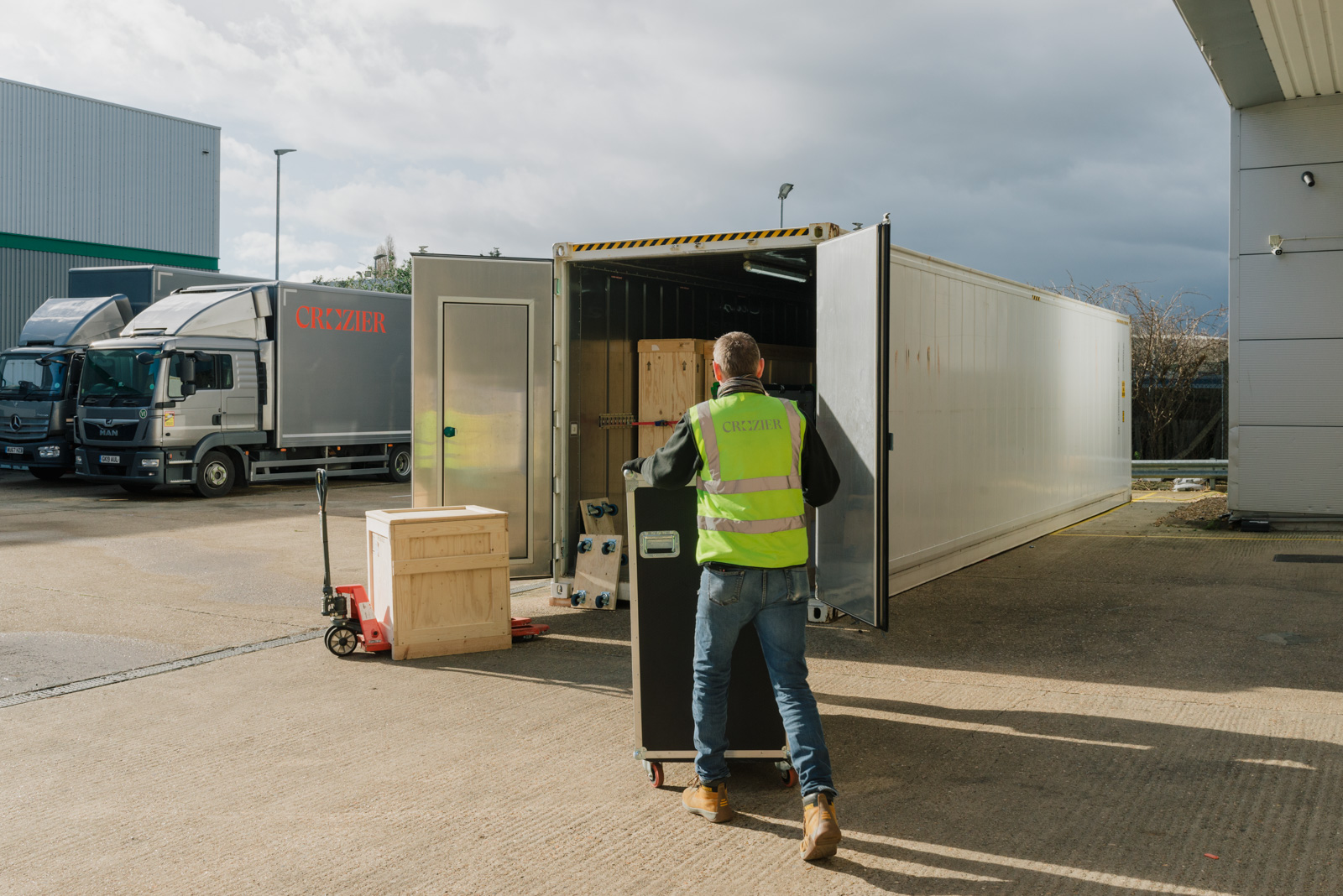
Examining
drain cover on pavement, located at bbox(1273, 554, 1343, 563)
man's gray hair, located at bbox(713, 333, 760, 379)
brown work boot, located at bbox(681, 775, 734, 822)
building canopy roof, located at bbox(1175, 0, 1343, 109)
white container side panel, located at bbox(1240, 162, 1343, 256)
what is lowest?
brown work boot, located at bbox(681, 775, 734, 822)

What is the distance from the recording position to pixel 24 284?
3092cm

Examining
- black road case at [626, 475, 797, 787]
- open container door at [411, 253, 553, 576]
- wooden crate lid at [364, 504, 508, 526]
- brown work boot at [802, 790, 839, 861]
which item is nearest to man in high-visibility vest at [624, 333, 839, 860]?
brown work boot at [802, 790, 839, 861]

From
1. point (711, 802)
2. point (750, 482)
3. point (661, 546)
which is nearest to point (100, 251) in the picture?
point (661, 546)

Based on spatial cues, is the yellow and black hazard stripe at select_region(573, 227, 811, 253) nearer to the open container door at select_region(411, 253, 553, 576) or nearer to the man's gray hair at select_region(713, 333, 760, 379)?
the open container door at select_region(411, 253, 553, 576)

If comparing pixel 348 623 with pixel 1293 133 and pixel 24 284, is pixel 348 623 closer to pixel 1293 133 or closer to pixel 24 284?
pixel 1293 133

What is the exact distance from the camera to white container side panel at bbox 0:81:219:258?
109ft

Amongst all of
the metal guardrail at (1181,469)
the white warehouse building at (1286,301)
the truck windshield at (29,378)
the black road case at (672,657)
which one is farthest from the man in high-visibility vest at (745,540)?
the truck windshield at (29,378)

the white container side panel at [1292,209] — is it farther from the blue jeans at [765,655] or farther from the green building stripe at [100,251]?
the green building stripe at [100,251]

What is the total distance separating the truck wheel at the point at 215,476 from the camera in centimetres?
1880

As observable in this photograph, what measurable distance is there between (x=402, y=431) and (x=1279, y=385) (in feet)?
49.6

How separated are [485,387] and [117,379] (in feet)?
38.0

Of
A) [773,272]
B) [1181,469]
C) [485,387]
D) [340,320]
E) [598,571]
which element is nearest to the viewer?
[598,571]

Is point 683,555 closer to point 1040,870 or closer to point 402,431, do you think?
point 1040,870

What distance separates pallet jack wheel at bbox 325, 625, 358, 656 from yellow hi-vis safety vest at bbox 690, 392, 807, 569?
12.5ft
